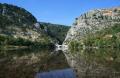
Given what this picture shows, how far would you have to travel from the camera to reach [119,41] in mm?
198375

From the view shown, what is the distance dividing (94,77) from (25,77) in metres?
9.08

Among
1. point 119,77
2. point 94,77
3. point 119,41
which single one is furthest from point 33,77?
point 119,41

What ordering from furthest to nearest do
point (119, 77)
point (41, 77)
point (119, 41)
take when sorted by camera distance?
point (119, 41)
point (41, 77)
point (119, 77)

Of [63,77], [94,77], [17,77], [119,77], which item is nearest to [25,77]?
[17,77]

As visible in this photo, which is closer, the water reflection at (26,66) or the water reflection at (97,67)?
the water reflection at (97,67)

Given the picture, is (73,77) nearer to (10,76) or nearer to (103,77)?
(103,77)

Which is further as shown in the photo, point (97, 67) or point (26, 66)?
point (26, 66)

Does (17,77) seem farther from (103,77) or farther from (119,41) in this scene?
(119,41)

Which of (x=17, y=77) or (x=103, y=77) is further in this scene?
(x=17, y=77)

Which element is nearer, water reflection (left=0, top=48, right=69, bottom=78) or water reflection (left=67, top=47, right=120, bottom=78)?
water reflection (left=67, top=47, right=120, bottom=78)

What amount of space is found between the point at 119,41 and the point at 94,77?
518 feet

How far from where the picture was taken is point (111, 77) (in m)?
42.3

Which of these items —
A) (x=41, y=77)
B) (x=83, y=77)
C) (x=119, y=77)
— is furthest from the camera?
(x=41, y=77)

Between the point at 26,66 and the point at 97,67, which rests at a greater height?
the point at 26,66
